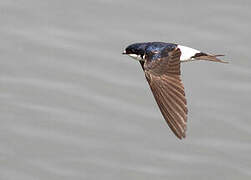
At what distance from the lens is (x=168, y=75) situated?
5.70m

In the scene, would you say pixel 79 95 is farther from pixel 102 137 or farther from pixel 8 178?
pixel 8 178

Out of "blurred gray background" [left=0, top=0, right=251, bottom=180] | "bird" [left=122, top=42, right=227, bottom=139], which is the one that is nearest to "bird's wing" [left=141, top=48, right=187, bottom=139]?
"bird" [left=122, top=42, right=227, bottom=139]

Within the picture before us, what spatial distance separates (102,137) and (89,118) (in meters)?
0.20

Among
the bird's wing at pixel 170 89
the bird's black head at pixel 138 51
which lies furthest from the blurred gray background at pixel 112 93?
the bird's wing at pixel 170 89

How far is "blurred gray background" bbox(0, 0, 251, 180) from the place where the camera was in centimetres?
664

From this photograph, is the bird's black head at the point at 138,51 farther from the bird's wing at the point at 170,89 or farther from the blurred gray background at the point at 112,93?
the blurred gray background at the point at 112,93

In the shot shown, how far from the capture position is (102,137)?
680cm

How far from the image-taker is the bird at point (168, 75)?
5207 mm

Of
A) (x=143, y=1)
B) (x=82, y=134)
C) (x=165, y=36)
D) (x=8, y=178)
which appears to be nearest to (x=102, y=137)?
(x=82, y=134)

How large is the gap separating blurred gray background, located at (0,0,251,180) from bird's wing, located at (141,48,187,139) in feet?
2.90

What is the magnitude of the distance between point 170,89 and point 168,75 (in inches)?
7.8

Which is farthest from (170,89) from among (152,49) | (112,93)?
(112,93)

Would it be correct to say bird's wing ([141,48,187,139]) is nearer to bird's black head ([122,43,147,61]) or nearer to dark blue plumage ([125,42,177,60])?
dark blue plumage ([125,42,177,60])

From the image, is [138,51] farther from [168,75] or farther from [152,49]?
[168,75]
